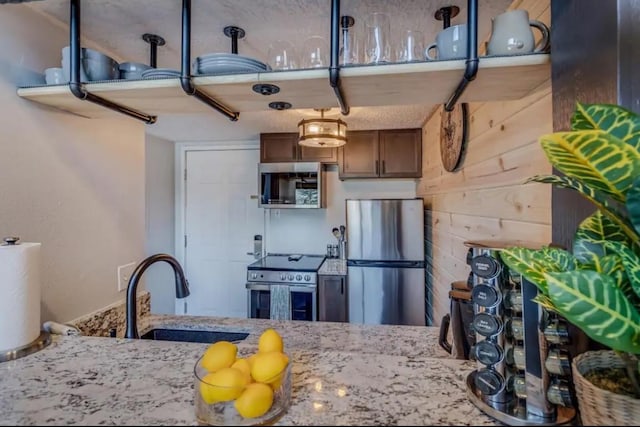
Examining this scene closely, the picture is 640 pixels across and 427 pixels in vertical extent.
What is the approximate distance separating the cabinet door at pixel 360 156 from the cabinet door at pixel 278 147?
479 millimetres

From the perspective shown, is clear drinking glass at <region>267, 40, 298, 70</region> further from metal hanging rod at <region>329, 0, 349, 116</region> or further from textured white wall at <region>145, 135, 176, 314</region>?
textured white wall at <region>145, 135, 176, 314</region>

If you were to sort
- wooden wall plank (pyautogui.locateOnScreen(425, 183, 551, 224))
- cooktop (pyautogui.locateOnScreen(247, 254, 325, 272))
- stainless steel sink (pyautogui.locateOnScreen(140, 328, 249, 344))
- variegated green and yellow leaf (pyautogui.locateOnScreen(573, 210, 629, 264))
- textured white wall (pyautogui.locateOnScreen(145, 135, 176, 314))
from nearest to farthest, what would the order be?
1. variegated green and yellow leaf (pyautogui.locateOnScreen(573, 210, 629, 264))
2. wooden wall plank (pyautogui.locateOnScreen(425, 183, 551, 224))
3. stainless steel sink (pyautogui.locateOnScreen(140, 328, 249, 344))
4. cooktop (pyautogui.locateOnScreen(247, 254, 325, 272))
5. textured white wall (pyautogui.locateOnScreen(145, 135, 176, 314))

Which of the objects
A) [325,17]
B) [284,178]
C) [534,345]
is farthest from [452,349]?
[284,178]

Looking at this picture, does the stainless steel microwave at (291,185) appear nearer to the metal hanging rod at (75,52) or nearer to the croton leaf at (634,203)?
the metal hanging rod at (75,52)

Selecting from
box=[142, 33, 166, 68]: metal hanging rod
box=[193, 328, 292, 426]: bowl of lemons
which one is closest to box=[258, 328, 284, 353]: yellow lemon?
box=[193, 328, 292, 426]: bowl of lemons

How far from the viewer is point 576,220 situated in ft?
2.48

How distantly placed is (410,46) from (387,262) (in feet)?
6.78

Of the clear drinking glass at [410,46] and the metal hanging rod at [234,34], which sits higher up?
the metal hanging rod at [234,34]

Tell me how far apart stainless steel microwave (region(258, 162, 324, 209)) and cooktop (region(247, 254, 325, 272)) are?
1.85 feet

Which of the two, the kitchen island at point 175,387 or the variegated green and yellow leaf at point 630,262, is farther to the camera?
the kitchen island at point 175,387

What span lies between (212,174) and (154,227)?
2.81ft

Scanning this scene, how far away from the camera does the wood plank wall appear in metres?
0.98

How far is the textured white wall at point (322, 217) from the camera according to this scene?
348 cm

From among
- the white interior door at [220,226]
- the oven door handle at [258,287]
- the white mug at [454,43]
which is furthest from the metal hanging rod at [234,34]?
the white interior door at [220,226]
